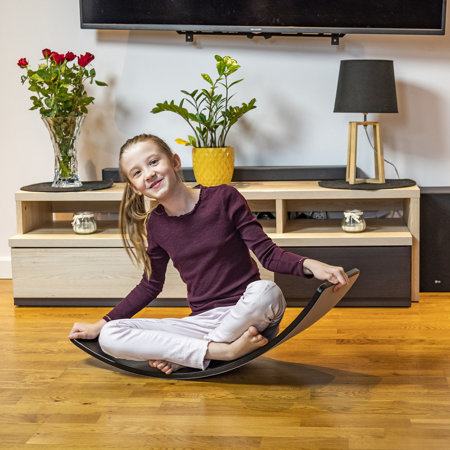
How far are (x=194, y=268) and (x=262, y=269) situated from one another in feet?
2.22

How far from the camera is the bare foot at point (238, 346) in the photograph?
1878 millimetres

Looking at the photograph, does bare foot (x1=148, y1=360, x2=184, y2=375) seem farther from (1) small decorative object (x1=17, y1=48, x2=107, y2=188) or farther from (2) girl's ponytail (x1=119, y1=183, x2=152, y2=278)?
(1) small decorative object (x1=17, y1=48, x2=107, y2=188)

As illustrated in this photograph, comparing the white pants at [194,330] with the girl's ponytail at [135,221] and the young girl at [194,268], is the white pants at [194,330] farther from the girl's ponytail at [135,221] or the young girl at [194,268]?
the girl's ponytail at [135,221]

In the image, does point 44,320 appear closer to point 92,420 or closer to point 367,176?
point 92,420

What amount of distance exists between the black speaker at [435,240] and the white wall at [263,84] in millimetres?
305

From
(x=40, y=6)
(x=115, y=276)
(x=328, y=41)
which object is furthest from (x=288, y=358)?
(x=40, y=6)

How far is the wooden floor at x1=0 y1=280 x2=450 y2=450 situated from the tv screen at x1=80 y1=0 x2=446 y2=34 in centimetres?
114

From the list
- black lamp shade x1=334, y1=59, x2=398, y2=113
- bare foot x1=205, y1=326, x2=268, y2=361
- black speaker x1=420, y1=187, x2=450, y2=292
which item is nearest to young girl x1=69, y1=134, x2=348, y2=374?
bare foot x1=205, y1=326, x2=268, y2=361

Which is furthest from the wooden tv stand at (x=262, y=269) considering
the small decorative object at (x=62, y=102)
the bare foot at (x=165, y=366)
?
the bare foot at (x=165, y=366)

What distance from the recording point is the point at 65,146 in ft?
9.18

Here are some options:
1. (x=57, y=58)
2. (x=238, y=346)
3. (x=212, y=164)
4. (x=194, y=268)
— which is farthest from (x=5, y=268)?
(x=238, y=346)

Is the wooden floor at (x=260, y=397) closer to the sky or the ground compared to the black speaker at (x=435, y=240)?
closer to the ground

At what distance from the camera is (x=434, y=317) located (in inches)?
99.1

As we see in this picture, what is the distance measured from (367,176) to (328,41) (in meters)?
0.55
